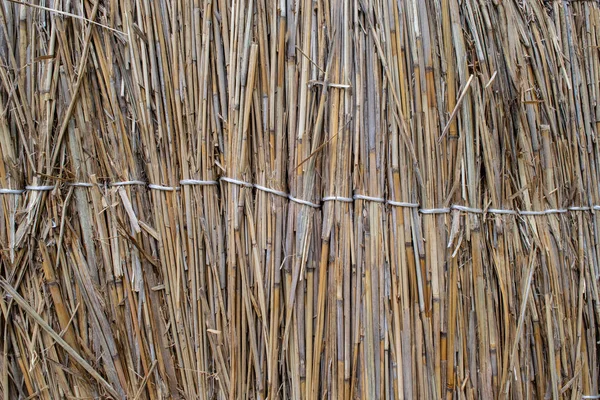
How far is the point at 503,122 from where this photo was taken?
1.01 m

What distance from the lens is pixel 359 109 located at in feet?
3.11

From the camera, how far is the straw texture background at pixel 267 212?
95cm

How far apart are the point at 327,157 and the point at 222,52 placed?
12.6 inches

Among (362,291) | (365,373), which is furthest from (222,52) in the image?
(365,373)

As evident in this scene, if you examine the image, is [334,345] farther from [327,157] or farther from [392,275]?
[327,157]

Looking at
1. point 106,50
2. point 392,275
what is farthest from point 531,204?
point 106,50

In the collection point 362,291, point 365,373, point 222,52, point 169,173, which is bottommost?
point 365,373

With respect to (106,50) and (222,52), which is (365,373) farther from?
(106,50)

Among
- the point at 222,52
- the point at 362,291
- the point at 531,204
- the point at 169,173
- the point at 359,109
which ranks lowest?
the point at 362,291

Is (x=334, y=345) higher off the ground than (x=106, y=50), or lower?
lower

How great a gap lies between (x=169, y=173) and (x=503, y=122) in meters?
0.73

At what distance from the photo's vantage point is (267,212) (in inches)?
38.2

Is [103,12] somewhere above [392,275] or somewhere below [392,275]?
above

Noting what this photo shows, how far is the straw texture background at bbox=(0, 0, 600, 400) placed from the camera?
3.11 feet
